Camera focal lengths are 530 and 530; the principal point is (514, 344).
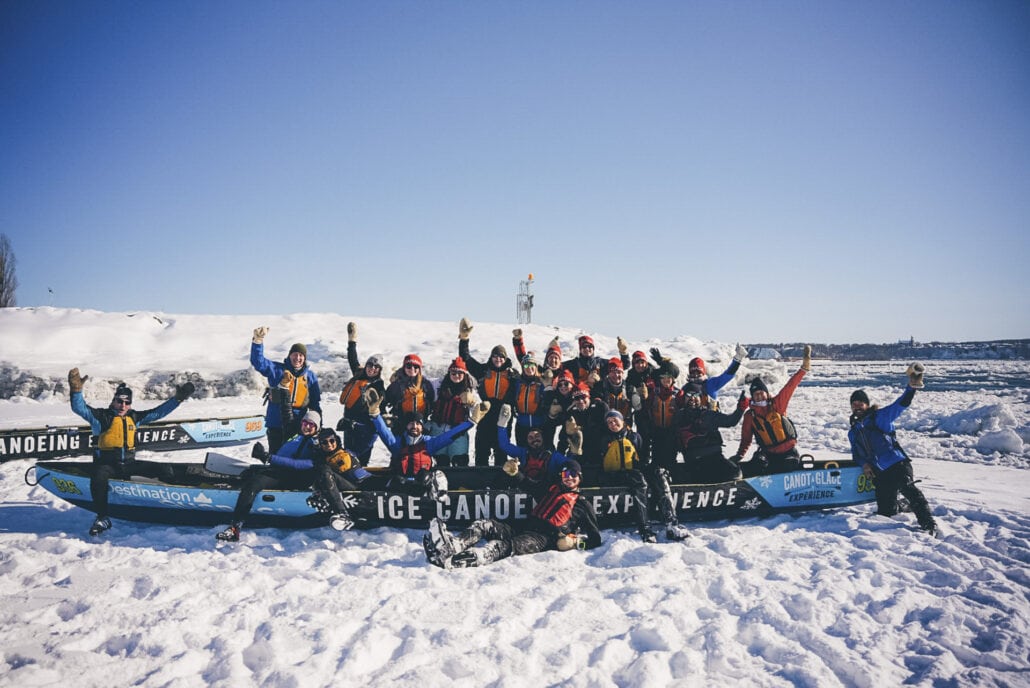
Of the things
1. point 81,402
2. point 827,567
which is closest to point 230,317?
point 81,402

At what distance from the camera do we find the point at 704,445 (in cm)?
615

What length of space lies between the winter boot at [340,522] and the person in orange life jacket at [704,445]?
3.60 meters

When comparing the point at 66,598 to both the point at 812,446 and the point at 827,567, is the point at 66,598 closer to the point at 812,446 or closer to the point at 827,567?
the point at 827,567

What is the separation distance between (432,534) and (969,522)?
5.63 m

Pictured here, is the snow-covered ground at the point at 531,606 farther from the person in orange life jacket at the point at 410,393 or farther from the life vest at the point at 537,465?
the person in orange life jacket at the point at 410,393

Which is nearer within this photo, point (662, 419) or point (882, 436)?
point (882, 436)

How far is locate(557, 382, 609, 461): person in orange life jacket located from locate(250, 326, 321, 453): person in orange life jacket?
318 centimetres

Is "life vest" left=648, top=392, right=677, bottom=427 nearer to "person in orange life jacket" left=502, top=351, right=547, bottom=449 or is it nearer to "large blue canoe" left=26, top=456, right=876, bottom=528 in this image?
"large blue canoe" left=26, top=456, right=876, bottom=528

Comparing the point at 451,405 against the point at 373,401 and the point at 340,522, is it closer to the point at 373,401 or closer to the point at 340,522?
the point at 373,401

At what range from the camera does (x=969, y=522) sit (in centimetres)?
561

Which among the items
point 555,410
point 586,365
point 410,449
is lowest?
→ point 410,449

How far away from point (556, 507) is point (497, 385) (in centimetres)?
221

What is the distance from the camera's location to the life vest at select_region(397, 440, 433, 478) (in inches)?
222

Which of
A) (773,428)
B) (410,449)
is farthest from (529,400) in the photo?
(773,428)
